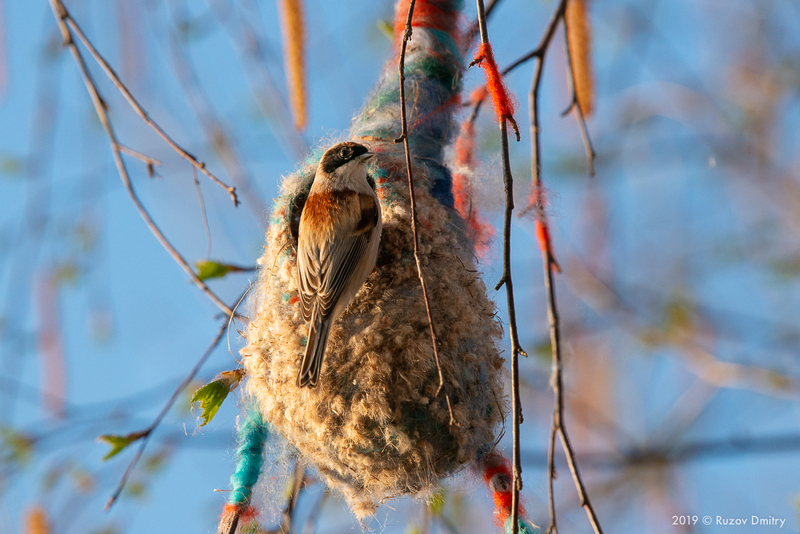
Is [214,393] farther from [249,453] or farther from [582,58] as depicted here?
[582,58]

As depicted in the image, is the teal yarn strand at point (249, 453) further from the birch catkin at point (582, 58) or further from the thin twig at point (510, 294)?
the birch catkin at point (582, 58)

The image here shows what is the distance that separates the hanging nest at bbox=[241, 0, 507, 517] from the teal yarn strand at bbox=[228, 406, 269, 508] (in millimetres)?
176

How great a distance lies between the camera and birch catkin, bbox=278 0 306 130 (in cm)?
264

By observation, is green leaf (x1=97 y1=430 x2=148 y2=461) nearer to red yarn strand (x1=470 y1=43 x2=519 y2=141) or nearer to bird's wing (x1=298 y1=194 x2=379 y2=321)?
bird's wing (x1=298 y1=194 x2=379 y2=321)

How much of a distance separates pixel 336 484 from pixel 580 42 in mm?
2019

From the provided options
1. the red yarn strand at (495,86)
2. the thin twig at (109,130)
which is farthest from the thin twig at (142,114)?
the red yarn strand at (495,86)

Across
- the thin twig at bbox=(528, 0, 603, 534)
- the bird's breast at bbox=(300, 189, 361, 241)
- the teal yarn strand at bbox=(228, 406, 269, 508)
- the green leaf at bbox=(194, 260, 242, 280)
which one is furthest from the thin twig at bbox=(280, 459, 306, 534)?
the thin twig at bbox=(528, 0, 603, 534)

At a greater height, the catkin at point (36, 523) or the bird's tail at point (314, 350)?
the bird's tail at point (314, 350)

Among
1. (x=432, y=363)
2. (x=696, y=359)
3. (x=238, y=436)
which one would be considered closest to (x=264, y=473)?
(x=238, y=436)

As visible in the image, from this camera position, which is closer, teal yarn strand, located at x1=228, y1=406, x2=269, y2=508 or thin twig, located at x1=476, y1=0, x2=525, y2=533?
thin twig, located at x1=476, y1=0, x2=525, y2=533

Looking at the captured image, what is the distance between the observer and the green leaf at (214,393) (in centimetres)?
267

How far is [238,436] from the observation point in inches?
113

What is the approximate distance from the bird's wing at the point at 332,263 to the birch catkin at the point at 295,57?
0.40 m

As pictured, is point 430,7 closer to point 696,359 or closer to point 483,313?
point 483,313
